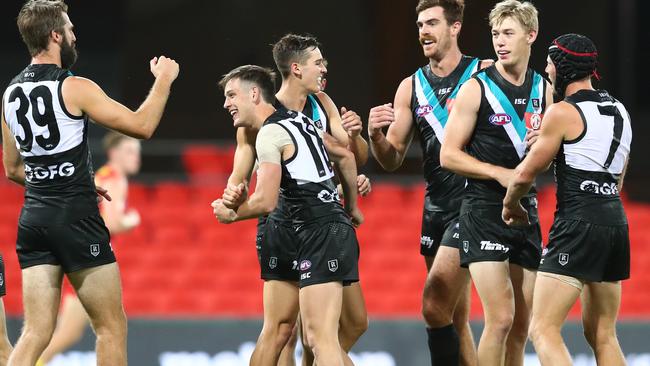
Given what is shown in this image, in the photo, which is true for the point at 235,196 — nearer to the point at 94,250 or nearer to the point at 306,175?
the point at 306,175

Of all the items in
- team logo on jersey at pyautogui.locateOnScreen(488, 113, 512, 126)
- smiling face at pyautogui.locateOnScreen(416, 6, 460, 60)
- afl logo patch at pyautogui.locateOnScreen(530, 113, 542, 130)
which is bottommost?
afl logo patch at pyautogui.locateOnScreen(530, 113, 542, 130)

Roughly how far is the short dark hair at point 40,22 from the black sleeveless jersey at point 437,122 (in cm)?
228

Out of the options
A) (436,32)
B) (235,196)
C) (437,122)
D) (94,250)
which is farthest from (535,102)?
(94,250)

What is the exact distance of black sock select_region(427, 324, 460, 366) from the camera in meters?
6.71

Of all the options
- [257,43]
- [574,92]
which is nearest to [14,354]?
[574,92]

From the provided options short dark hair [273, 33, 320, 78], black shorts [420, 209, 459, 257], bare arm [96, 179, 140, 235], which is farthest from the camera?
bare arm [96, 179, 140, 235]

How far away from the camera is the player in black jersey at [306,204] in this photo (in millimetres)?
5930

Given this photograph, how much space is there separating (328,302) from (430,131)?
1.47 meters

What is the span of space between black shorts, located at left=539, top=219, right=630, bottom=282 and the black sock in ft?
3.09

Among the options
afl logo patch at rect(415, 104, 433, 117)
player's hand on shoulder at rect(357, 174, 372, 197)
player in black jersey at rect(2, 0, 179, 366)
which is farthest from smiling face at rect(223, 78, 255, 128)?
afl logo patch at rect(415, 104, 433, 117)

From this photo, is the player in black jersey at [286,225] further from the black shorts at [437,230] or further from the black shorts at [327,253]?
the black shorts at [437,230]

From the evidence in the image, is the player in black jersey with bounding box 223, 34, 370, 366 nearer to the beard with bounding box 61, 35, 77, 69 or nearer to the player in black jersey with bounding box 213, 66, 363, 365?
the player in black jersey with bounding box 213, 66, 363, 365

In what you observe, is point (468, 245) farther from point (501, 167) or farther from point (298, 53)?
point (298, 53)

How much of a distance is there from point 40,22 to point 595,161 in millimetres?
3115
